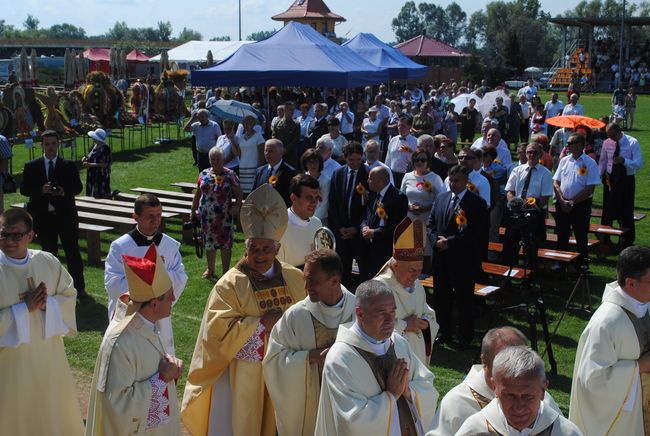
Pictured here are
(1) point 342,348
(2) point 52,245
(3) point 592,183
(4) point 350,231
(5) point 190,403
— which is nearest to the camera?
(1) point 342,348

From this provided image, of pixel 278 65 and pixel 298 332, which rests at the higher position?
pixel 278 65

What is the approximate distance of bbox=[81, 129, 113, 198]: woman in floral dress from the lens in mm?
15312

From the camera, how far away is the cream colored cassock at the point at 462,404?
4086mm

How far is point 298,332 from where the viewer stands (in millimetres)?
5270

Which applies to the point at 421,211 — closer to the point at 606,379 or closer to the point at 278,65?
the point at 606,379

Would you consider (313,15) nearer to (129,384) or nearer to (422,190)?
(422,190)

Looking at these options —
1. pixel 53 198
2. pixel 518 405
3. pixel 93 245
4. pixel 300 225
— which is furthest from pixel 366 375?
pixel 93 245

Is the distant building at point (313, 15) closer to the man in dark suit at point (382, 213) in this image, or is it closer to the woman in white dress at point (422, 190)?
the woman in white dress at point (422, 190)

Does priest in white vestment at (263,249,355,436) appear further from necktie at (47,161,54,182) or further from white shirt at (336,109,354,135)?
white shirt at (336,109,354,135)

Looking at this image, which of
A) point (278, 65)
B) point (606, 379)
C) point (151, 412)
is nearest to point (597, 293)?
point (606, 379)

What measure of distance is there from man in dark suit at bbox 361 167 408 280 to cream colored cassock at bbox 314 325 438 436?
4.54 metres

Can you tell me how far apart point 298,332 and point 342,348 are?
0.79 m

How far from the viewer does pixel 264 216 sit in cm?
595

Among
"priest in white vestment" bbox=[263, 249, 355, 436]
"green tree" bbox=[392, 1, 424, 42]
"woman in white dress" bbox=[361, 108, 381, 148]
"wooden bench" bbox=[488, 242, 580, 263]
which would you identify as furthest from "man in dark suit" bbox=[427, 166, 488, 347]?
"green tree" bbox=[392, 1, 424, 42]
